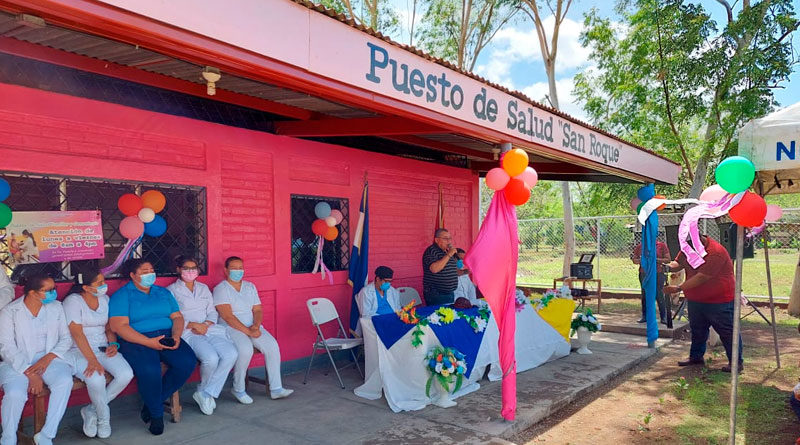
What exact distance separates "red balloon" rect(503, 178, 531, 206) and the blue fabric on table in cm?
139

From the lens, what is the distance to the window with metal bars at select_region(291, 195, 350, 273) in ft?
21.3

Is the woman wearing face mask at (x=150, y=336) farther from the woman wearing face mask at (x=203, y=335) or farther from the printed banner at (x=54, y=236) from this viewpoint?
the printed banner at (x=54, y=236)

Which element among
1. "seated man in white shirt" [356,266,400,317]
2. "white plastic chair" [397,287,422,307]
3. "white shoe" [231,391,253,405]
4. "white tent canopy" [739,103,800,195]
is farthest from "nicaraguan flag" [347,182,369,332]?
"white tent canopy" [739,103,800,195]

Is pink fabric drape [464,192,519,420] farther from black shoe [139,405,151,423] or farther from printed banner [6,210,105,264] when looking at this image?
printed banner [6,210,105,264]

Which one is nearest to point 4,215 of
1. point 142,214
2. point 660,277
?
point 142,214

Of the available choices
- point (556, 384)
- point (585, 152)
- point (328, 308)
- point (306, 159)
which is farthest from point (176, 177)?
point (585, 152)

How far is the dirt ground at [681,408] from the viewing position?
14.7ft

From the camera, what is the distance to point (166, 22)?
8.44ft

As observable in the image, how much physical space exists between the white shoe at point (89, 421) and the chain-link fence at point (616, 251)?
422 inches

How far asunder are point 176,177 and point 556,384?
437 cm

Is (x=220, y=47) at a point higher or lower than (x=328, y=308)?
higher

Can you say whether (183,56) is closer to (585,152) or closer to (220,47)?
(220,47)

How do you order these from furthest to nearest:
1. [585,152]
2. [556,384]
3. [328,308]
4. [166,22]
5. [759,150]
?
[585,152], [328,308], [556,384], [759,150], [166,22]

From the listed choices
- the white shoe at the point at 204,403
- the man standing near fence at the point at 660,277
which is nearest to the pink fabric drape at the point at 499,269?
the white shoe at the point at 204,403
